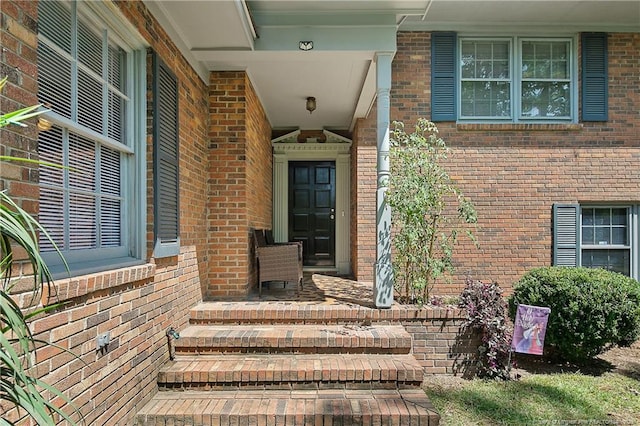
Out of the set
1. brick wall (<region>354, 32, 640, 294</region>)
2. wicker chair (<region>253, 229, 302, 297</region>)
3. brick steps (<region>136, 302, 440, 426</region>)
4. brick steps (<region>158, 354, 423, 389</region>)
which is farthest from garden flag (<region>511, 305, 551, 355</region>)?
wicker chair (<region>253, 229, 302, 297</region>)

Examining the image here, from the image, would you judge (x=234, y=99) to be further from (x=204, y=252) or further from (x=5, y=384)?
(x=5, y=384)

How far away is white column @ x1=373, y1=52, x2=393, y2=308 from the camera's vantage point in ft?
12.4

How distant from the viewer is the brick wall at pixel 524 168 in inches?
226

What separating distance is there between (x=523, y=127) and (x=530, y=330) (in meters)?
3.34

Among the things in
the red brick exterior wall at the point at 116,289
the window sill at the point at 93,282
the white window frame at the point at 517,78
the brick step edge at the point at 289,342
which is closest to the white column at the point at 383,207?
the brick step edge at the point at 289,342

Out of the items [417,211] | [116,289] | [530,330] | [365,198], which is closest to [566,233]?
[530,330]

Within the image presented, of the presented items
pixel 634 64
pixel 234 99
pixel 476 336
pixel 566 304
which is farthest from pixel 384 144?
pixel 634 64

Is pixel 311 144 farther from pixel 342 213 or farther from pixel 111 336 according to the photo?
pixel 111 336

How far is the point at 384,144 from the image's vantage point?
389cm

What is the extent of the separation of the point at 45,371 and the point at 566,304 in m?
4.29

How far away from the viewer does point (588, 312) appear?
150 inches

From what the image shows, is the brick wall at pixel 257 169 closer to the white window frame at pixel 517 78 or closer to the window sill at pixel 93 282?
the window sill at pixel 93 282

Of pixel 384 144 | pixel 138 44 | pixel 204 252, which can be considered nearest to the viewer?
pixel 138 44

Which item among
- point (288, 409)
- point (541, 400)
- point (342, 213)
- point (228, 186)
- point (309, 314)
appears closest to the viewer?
point (288, 409)
